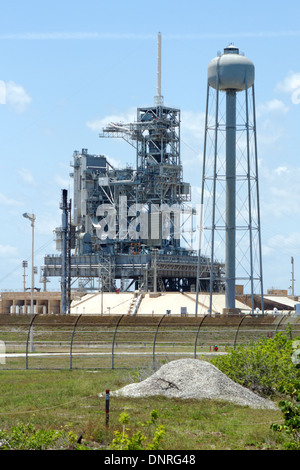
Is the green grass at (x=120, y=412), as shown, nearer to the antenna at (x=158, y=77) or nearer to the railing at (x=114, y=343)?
the railing at (x=114, y=343)

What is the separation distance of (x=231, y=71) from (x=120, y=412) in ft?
179

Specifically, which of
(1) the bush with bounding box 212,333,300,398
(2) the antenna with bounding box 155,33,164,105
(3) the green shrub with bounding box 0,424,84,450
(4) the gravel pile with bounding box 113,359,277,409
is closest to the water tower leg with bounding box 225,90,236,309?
(2) the antenna with bounding box 155,33,164,105

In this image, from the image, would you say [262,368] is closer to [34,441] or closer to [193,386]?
[193,386]

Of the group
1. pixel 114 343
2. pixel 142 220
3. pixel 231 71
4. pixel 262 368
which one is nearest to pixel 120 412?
pixel 262 368

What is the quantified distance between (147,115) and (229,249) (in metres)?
39.3

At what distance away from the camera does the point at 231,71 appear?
72062mm

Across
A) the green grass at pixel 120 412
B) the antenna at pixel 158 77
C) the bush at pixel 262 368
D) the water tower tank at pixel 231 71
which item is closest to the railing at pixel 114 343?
the bush at pixel 262 368

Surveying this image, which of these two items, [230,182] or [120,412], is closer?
[120,412]

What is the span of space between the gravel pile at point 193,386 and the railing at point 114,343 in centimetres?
374

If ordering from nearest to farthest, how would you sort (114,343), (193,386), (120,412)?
1. (120,412)
2. (193,386)
3. (114,343)

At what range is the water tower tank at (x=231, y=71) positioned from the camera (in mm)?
72125

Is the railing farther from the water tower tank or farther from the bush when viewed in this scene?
the water tower tank

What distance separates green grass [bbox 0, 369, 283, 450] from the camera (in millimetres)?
19109
